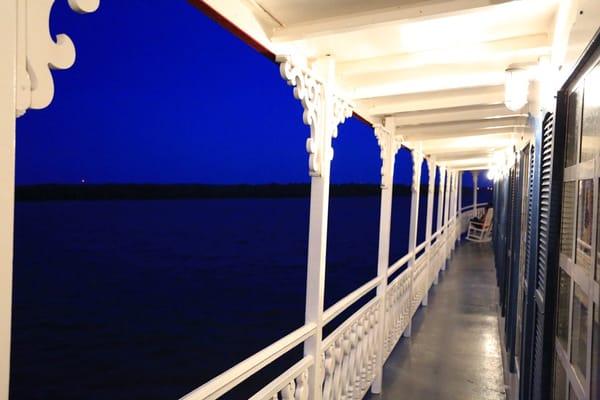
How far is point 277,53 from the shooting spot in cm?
214

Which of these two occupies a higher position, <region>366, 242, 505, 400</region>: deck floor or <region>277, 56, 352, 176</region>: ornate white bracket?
<region>277, 56, 352, 176</region>: ornate white bracket

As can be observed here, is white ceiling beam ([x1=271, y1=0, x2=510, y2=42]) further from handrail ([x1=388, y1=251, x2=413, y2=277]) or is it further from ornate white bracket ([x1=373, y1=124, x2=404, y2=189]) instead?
handrail ([x1=388, y1=251, x2=413, y2=277])

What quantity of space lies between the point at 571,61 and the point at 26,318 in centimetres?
2113

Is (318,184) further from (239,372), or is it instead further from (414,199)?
(414,199)

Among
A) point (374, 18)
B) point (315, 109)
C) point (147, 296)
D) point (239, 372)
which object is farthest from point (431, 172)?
point (147, 296)

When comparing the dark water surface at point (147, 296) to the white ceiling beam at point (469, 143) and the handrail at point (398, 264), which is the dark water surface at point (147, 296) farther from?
the white ceiling beam at point (469, 143)

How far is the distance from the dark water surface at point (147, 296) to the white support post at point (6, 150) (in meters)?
11.3

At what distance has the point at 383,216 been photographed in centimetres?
426

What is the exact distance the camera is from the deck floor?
3.86 metres

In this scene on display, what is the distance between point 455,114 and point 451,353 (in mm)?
2339

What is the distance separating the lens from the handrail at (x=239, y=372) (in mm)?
1669

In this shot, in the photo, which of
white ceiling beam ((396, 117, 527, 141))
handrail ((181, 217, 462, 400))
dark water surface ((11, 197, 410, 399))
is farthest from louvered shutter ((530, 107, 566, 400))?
dark water surface ((11, 197, 410, 399))

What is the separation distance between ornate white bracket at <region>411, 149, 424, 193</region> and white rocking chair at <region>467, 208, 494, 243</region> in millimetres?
10135

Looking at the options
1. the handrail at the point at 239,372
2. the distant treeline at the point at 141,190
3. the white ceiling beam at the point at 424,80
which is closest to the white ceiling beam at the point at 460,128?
the white ceiling beam at the point at 424,80
